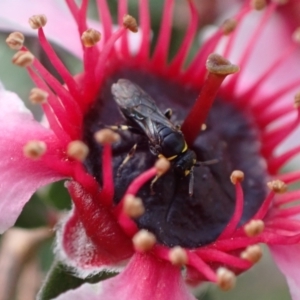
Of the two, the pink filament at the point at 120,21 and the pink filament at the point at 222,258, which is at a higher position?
the pink filament at the point at 120,21

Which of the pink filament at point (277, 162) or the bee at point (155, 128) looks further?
the pink filament at point (277, 162)

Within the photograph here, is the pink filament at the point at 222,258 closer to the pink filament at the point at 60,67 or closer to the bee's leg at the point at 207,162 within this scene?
the bee's leg at the point at 207,162

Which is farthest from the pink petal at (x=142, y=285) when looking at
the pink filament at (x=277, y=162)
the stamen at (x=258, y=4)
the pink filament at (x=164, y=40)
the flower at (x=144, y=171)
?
the stamen at (x=258, y=4)

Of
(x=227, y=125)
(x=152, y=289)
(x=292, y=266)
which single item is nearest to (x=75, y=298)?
(x=152, y=289)

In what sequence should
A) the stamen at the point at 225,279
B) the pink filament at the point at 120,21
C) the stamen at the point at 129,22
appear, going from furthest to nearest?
the pink filament at the point at 120,21 < the stamen at the point at 129,22 < the stamen at the point at 225,279

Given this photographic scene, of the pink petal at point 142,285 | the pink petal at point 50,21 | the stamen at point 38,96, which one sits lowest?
the pink petal at point 142,285

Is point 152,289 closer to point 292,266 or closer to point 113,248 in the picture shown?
point 113,248

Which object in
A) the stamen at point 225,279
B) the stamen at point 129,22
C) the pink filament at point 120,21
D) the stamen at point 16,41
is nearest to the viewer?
the stamen at point 225,279

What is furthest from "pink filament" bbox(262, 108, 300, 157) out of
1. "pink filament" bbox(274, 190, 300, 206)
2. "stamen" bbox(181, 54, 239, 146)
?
"stamen" bbox(181, 54, 239, 146)
